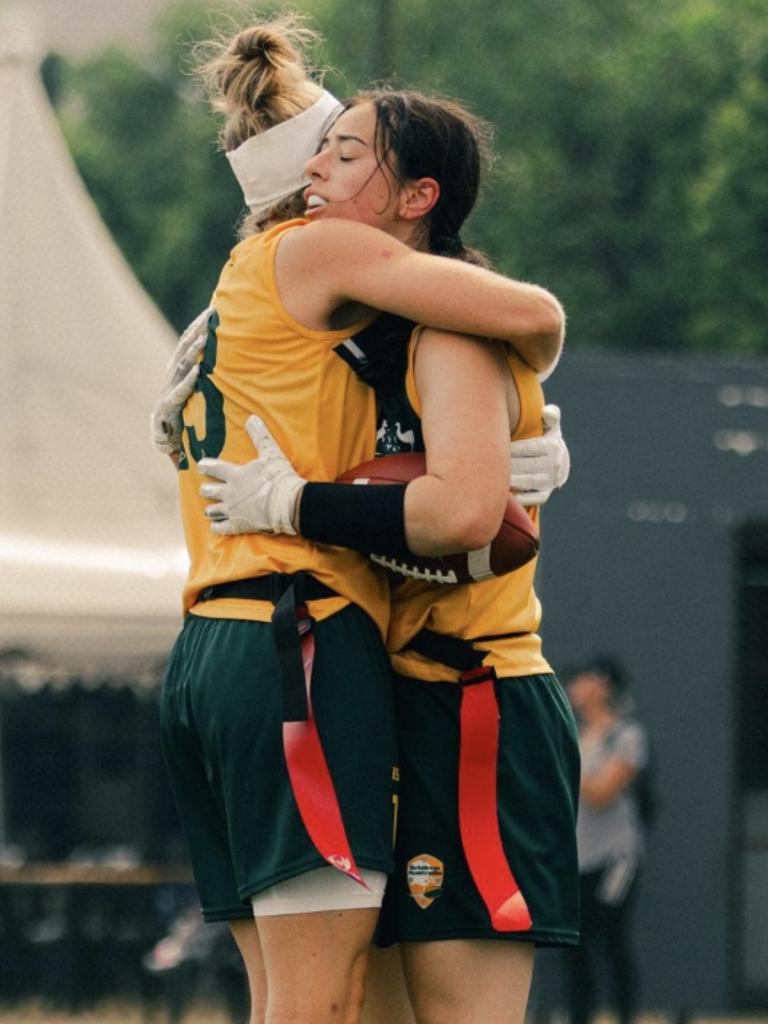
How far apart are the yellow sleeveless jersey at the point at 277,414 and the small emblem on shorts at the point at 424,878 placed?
398 millimetres

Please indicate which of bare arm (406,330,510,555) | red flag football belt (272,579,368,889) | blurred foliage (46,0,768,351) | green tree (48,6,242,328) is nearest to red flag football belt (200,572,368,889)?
red flag football belt (272,579,368,889)

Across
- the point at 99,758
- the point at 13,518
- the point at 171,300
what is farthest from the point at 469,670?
the point at 171,300

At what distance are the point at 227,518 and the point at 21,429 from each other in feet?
27.7

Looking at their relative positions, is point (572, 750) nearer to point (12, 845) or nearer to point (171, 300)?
point (12, 845)

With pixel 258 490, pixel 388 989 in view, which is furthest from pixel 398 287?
pixel 388 989

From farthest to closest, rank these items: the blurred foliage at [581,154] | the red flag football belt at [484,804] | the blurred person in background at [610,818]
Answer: the blurred foliage at [581,154] < the blurred person in background at [610,818] < the red flag football belt at [484,804]

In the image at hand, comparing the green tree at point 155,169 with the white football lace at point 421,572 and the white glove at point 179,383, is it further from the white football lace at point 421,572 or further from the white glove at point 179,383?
the white football lace at point 421,572

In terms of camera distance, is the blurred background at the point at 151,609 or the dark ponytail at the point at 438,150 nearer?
the dark ponytail at the point at 438,150

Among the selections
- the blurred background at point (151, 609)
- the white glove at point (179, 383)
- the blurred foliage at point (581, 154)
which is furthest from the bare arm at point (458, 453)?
the blurred foliage at point (581, 154)

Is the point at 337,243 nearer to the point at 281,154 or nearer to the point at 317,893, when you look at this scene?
the point at 281,154

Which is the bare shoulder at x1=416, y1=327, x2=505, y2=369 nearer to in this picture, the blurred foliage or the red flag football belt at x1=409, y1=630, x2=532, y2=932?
the red flag football belt at x1=409, y1=630, x2=532, y2=932

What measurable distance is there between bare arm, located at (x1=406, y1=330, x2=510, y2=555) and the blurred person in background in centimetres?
736

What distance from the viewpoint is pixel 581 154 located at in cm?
3750

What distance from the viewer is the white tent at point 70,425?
1170 centimetres
